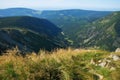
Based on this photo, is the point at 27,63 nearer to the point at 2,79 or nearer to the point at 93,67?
the point at 2,79

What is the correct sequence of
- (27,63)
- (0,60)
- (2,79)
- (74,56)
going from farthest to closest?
(74,56)
(0,60)
(27,63)
(2,79)

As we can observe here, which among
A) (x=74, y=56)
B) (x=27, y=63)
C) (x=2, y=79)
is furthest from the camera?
(x=74, y=56)

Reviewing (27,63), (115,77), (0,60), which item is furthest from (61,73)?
(0,60)

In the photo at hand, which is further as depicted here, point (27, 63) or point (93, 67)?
point (93, 67)

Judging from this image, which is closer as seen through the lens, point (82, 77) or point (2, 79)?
point (2, 79)

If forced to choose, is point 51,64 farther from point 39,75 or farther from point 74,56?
Answer: point 74,56

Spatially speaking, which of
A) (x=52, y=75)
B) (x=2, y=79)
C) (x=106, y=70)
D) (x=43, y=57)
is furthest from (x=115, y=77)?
(x=2, y=79)
